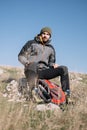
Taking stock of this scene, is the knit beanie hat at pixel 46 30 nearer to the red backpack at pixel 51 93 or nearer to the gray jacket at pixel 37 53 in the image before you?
the gray jacket at pixel 37 53

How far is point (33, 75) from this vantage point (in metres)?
9.95

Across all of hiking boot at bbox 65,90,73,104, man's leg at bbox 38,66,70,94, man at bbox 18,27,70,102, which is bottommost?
hiking boot at bbox 65,90,73,104

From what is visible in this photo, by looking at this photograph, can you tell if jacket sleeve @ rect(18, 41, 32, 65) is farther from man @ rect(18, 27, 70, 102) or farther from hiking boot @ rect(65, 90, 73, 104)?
hiking boot @ rect(65, 90, 73, 104)

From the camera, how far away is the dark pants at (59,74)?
9789 mm

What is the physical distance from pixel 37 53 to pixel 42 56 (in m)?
0.20

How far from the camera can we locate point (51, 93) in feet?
31.1

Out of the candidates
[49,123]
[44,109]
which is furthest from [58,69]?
[49,123]

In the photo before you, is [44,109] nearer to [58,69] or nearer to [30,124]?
[30,124]

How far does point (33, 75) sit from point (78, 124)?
3.90m

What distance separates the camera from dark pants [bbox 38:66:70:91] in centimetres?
979

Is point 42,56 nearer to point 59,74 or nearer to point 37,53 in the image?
point 37,53

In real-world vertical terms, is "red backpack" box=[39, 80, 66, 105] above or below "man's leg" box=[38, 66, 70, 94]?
below

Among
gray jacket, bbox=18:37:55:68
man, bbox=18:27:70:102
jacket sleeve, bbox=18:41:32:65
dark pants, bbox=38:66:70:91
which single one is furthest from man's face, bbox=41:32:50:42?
dark pants, bbox=38:66:70:91

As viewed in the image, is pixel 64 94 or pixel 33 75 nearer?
pixel 64 94
